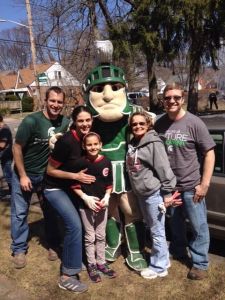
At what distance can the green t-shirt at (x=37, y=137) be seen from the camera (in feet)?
12.3

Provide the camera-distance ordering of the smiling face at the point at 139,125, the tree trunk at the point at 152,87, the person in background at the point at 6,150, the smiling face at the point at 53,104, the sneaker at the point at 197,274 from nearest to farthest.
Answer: the smiling face at the point at 139,125, the sneaker at the point at 197,274, the smiling face at the point at 53,104, the person in background at the point at 6,150, the tree trunk at the point at 152,87

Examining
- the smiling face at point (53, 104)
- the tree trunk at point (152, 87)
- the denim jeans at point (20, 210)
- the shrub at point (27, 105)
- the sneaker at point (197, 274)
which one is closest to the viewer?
the sneaker at point (197, 274)

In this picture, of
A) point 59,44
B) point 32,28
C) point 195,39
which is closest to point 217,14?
point 195,39

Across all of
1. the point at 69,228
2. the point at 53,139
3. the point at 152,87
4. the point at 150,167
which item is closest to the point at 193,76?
the point at 152,87

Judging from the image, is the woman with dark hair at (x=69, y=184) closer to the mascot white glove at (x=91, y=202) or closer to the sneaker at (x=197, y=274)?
the mascot white glove at (x=91, y=202)

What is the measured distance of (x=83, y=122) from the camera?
340 centimetres

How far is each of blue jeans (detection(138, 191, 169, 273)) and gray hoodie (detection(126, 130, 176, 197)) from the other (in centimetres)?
7

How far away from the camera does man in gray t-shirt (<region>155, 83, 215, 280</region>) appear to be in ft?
10.7

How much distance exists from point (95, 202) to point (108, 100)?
36.3 inches

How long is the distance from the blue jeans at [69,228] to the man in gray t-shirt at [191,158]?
0.92 meters

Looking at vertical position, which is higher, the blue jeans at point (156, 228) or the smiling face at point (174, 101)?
the smiling face at point (174, 101)

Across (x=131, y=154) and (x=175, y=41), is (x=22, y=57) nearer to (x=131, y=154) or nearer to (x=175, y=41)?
(x=175, y=41)

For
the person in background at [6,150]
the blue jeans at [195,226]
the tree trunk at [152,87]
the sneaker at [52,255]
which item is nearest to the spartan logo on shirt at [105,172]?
the blue jeans at [195,226]

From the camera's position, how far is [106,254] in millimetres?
3941
